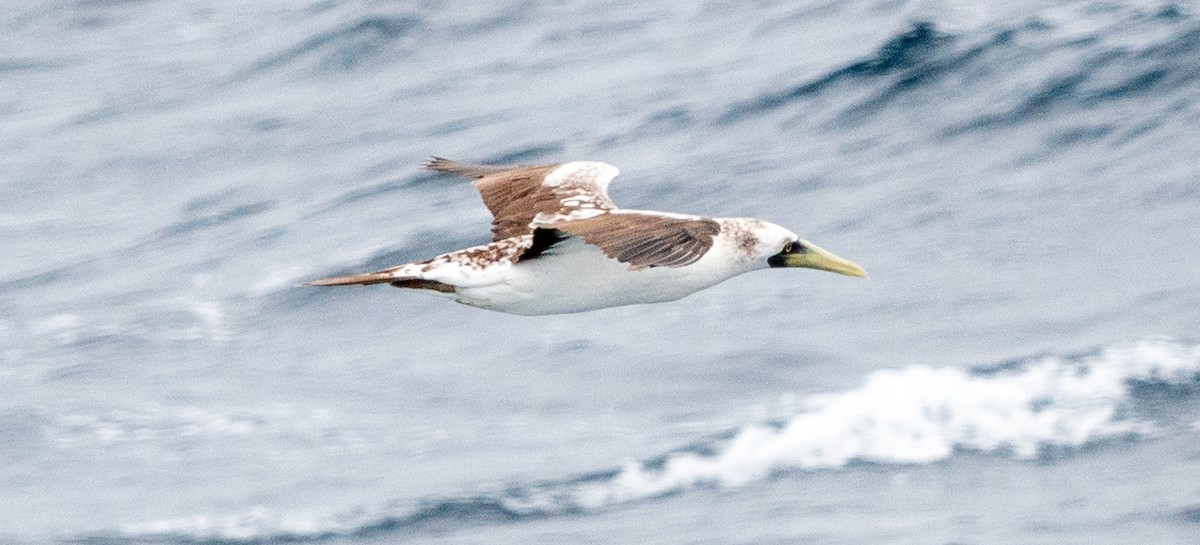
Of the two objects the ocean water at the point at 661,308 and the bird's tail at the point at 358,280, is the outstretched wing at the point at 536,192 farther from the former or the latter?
the ocean water at the point at 661,308

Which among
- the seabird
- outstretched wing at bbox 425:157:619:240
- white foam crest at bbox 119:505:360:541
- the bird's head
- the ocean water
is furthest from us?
white foam crest at bbox 119:505:360:541

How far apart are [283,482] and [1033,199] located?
6.71m

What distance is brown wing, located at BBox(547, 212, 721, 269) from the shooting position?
10719 mm

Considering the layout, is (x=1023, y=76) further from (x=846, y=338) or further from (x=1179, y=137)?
(x=846, y=338)

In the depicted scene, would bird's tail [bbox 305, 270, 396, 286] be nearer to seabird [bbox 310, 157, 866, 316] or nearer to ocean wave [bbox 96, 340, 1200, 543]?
seabird [bbox 310, 157, 866, 316]

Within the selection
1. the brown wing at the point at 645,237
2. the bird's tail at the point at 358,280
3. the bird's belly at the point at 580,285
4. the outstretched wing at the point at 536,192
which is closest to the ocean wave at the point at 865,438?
the outstretched wing at the point at 536,192

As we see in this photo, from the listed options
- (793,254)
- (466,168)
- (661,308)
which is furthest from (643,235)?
(661,308)

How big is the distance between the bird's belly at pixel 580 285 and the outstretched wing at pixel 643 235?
339mm

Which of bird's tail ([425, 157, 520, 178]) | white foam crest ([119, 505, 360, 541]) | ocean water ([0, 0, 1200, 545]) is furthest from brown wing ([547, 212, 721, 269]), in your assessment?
white foam crest ([119, 505, 360, 541])

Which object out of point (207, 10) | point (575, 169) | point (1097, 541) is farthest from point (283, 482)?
A: point (207, 10)

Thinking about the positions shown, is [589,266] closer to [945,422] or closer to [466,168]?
[466,168]

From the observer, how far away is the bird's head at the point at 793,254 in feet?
39.9

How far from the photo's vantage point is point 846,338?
1612cm

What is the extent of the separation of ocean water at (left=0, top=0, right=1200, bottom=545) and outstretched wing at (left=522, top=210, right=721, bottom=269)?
328 cm
